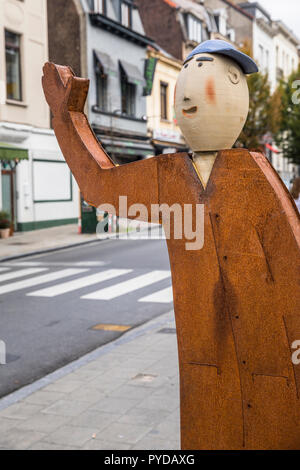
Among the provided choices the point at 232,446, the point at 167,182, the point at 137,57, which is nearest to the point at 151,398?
the point at 232,446

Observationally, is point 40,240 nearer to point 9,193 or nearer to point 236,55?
point 9,193

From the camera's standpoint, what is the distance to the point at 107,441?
160 inches

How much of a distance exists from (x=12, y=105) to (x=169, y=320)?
13869 millimetres

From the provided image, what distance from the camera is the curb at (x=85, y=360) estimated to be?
5.18 m

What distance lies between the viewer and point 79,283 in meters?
10.7

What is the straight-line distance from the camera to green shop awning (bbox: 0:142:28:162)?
17.9 meters

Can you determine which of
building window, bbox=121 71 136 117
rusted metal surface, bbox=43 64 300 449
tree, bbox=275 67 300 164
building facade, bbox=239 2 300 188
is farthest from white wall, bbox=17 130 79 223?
building facade, bbox=239 2 300 188

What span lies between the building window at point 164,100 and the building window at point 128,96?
10.9 ft

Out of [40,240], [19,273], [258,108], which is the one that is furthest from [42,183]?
[258,108]

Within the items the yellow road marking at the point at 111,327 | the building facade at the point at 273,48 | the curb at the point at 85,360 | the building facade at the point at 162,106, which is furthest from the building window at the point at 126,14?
the yellow road marking at the point at 111,327

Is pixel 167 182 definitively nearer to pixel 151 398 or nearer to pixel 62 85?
pixel 62 85

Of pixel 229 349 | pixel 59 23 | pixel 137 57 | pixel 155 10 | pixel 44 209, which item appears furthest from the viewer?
pixel 155 10

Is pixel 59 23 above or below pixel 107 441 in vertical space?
above

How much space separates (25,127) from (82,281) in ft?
35.4
